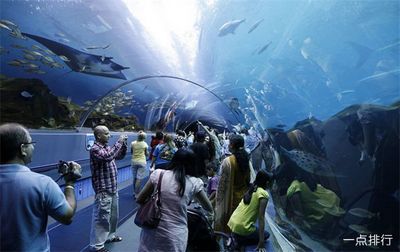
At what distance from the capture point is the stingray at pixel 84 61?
668 cm

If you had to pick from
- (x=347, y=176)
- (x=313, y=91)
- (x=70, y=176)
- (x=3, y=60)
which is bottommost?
(x=347, y=176)

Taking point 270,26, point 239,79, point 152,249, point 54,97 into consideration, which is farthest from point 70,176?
point 239,79

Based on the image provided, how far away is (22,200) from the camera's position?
1.59 m

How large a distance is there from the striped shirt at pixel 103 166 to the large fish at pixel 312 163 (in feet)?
11.1

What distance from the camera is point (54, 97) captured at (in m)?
7.58

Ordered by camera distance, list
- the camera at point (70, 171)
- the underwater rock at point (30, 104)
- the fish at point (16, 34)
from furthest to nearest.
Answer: the underwater rock at point (30, 104)
the fish at point (16, 34)
the camera at point (70, 171)

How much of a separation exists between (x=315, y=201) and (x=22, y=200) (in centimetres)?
488

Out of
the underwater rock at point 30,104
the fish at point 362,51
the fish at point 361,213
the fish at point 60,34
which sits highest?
the fish at point 60,34

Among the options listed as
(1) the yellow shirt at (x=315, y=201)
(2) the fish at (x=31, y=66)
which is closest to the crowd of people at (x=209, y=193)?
(1) the yellow shirt at (x=315, y=201)

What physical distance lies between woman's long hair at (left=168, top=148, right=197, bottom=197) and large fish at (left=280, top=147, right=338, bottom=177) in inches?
123

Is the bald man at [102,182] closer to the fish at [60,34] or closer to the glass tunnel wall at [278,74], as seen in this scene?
the glass tunnel wall at [278,74]

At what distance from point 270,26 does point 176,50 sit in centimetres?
339

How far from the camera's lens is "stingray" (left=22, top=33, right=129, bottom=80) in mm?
6680

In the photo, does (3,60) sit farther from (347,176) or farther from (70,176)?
(347,176)
